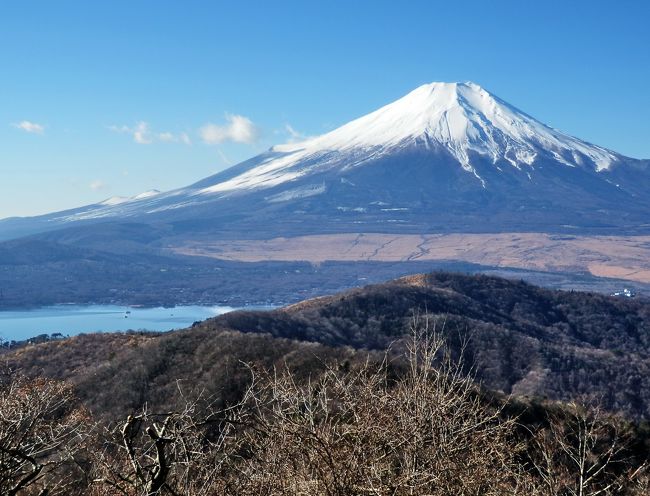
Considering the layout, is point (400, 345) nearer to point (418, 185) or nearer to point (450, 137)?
point (418, 185)

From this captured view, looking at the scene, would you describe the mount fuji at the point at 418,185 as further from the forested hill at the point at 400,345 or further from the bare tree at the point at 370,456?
the bare tree at the point at 370,456

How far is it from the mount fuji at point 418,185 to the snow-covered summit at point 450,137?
10.2 inches

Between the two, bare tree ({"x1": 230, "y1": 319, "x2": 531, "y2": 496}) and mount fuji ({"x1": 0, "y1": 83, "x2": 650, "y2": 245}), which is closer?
bare tree ({"x1": 230, "y1": 319, "x2": 531, "y2": 496})

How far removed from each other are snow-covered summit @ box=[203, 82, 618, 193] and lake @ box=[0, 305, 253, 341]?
7635 centimetres

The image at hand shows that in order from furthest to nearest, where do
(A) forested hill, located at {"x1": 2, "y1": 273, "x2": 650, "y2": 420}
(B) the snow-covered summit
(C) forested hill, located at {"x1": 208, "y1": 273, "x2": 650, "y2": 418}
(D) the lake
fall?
1. (B) the snow-covered summit
2. (D) the lake
3. (C) forested hill, located at {"x1": 208, "y1": 273, "x2": 650, "y2": 418}
4. (A) forested hill, located at {"x1": 2, "y1": 273, "x2": 650, "y2": 420}

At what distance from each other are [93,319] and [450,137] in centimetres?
10528

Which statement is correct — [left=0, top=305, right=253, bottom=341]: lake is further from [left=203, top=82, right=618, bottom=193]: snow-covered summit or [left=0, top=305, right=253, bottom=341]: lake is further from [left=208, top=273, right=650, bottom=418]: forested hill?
[left=203, top=82, right=618, bottom=193]: snow-covered summit

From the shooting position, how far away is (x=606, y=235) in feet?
344

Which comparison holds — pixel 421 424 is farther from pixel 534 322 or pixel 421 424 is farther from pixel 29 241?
pixel 29 241

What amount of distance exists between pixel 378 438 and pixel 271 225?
109m

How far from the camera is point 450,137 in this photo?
14950cm

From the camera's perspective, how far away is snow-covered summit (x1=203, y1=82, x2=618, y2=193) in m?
144

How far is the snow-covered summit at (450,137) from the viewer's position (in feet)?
471

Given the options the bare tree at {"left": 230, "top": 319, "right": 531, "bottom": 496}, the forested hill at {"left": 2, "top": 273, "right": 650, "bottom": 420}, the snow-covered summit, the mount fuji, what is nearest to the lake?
the forested hill at {"left": 2, "top": 273, "right": 650, "bottom": 420}
